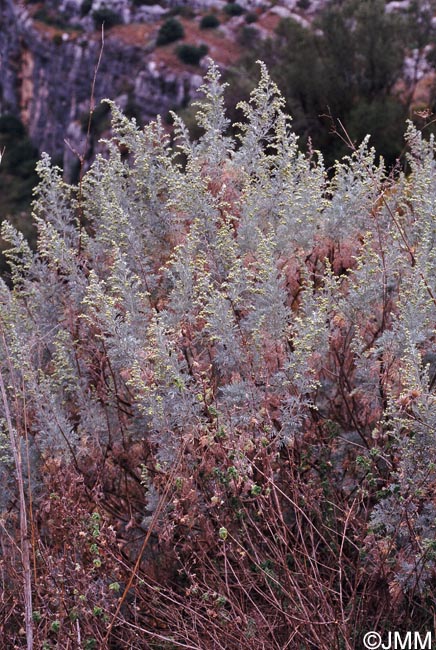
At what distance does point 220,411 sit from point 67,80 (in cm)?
4021

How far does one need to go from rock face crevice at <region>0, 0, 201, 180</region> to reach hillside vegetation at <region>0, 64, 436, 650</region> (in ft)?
97.2

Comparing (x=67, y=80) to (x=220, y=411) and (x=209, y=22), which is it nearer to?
(x=209, y=22)

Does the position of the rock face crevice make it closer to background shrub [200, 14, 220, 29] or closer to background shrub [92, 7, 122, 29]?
background shrub [92, 7, 122, 29]

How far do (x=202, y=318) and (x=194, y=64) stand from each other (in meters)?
34.4

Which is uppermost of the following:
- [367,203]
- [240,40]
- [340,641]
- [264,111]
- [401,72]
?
[240,40]

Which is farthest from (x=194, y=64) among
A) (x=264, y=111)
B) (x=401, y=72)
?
(x=264, y=111)

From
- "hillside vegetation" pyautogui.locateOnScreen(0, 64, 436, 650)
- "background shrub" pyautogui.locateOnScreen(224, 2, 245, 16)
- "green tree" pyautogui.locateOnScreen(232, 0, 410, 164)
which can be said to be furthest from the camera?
"background shrub" pyautogui.locateOnScreen(224, 2, 245, 16)

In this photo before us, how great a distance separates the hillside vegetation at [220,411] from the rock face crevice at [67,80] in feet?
97.2

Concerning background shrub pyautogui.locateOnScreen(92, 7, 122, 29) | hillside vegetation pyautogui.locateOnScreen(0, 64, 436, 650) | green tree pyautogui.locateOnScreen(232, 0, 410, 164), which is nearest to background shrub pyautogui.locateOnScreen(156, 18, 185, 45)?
background shrub pyautogui.locateOnScreen(92, 7, 122, 29)

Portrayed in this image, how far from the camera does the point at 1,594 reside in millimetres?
2465

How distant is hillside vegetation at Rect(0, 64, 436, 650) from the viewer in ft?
7.47

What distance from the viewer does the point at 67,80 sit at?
40188 millimetres

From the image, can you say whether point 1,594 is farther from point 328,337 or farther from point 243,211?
point 243,211

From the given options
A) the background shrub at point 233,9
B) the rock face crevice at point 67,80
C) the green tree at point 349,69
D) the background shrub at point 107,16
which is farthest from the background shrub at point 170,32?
the green tree at point 349,69
